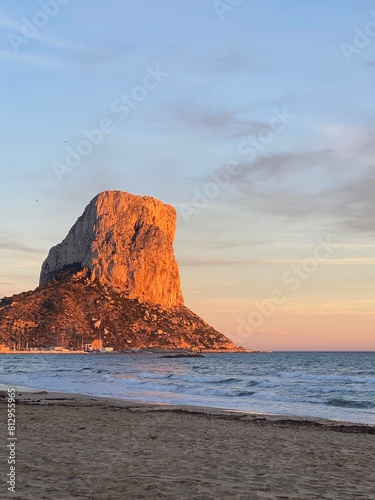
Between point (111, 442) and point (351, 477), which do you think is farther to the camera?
point (111, 442)

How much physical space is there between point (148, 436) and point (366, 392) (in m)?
31.8

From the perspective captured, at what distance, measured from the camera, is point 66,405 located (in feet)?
97.2

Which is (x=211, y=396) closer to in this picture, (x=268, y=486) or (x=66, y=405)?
(x=66, y=405)

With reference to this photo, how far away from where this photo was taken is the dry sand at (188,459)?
9.91 meters

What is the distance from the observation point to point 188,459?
43.9ft

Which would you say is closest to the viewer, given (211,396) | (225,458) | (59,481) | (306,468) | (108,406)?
(59,481)

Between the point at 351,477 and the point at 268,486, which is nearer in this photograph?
the point at 268,486

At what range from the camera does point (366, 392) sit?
45.6m

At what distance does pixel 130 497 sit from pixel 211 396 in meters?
34.6

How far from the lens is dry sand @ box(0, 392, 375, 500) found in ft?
32.5

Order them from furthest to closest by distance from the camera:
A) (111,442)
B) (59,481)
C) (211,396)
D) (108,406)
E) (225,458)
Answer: (211,396) < (108,406) < (111,442) < (225,458) < (59,481)

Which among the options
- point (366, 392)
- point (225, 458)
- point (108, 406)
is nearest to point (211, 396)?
point (366, 392)

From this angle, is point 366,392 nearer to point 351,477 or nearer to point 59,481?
point 351,477

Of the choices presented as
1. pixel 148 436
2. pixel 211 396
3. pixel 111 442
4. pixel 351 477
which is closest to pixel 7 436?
pixel 111 442
